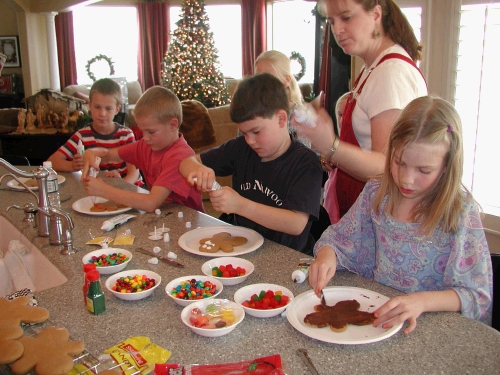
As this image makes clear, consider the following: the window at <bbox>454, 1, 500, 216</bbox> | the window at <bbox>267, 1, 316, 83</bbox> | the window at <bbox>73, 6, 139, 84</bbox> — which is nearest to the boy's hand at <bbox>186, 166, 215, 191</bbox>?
the window at <bbox>454, 1, 500, 216</bbox>

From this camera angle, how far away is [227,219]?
83.7 inches

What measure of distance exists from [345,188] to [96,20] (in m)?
8.60

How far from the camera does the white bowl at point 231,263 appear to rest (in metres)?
1.34

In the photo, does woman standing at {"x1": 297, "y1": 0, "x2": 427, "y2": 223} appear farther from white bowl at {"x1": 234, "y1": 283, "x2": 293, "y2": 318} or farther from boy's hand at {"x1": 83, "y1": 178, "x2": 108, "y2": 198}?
boy's hand at {"x1": 83, "y1": 178, "x2": 108, "y2": 198}

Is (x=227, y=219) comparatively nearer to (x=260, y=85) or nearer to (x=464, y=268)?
(x=260, y=85)

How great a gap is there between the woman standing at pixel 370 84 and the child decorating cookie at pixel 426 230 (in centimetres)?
18

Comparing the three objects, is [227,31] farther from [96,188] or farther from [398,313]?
[398,313]

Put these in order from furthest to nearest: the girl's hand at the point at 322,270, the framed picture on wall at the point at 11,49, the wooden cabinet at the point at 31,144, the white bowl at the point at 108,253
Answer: the framed picture on wall at the point at 11,49 < the wooden cabinet at the point at 31,144 < the white bowl at the point at 108,253 < the girl's hand at the point at 322,270

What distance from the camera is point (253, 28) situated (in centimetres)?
880

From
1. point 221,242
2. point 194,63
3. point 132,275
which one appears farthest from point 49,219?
point 194,63

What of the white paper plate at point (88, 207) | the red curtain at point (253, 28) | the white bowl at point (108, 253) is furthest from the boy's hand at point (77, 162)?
the red curtain at point (253, 28)

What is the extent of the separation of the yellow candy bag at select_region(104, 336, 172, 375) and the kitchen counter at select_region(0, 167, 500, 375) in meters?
0.03

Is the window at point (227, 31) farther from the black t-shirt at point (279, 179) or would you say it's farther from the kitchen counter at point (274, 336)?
the kitchen counter at point (274, 336)

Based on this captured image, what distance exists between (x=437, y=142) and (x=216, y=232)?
0.83 m
